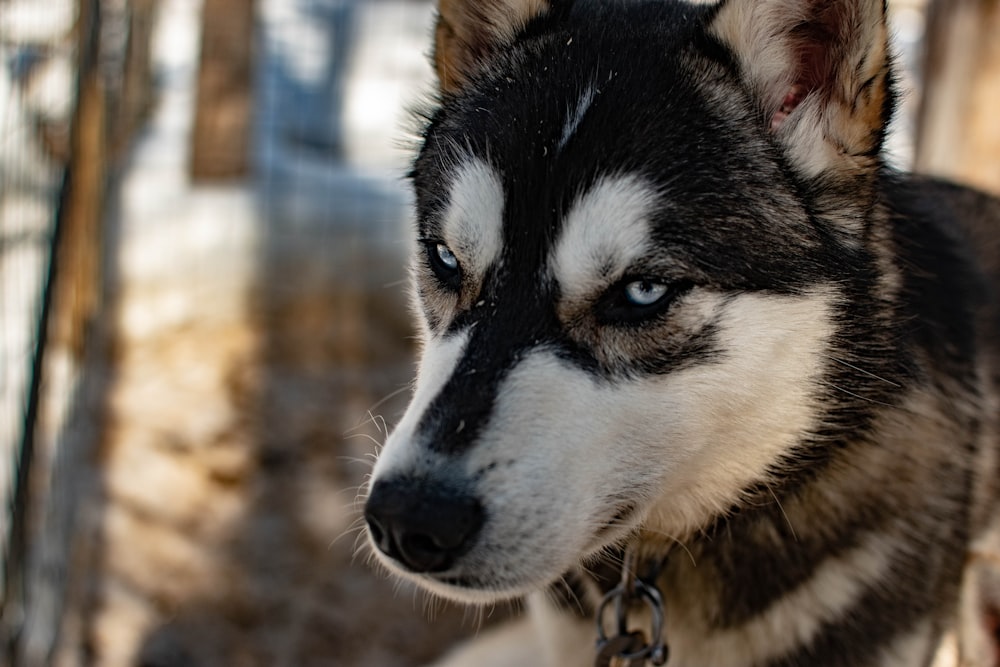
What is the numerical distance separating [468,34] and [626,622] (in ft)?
4.59

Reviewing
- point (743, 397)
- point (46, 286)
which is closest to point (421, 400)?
point (743, 397)

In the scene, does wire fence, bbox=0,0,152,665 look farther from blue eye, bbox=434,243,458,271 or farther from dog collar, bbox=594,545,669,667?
dog collar, bbox=594,545,669,667

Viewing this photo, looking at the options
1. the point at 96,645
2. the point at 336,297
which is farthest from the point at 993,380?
the point at 336,297

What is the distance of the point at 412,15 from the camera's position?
26.7ft

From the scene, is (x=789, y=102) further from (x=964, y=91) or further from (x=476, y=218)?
(x=964, y=91)

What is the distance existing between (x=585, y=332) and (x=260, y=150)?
551 cm

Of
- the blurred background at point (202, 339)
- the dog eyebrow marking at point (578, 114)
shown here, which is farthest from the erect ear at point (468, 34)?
the dog eyebrow marking at point (578, 114)

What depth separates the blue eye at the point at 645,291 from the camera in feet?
5.90

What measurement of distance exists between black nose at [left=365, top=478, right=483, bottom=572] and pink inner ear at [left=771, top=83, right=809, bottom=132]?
1004mm

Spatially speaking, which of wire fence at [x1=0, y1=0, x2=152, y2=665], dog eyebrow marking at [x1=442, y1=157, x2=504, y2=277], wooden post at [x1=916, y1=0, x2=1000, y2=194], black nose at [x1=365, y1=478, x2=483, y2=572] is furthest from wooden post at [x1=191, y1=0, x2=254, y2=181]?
black nose at [x1=365, y1=478, x2=483, y2=572]

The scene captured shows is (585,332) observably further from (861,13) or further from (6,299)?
(6,299)

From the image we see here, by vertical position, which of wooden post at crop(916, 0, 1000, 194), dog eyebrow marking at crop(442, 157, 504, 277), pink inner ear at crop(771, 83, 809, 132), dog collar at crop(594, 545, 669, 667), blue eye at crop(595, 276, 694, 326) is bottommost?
dog collar at crop(594, 545, 669, 667)

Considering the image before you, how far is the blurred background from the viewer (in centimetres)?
361

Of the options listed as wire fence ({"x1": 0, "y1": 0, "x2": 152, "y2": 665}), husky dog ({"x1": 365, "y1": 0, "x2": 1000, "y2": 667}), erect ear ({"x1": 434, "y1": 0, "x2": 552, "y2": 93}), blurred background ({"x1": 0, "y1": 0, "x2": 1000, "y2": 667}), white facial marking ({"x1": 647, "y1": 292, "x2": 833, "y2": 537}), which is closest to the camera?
husky dog ({"x1": 365, "y1": 0, "x2": 1000, "y2": 667})
